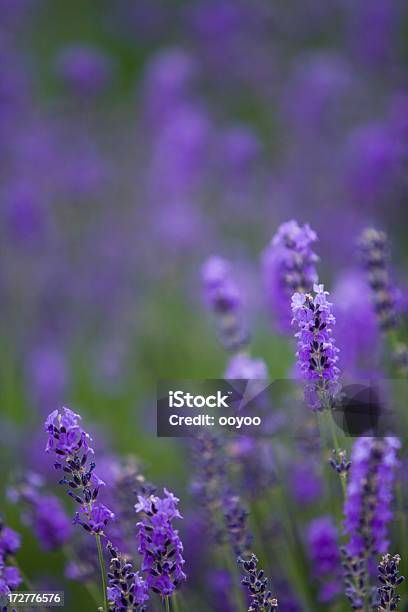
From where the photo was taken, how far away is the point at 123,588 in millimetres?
1419

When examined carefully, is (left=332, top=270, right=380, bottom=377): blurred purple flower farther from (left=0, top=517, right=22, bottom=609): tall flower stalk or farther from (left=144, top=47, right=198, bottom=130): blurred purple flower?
(left=144, top=47, right=198, bottom=130): blurred purple flower

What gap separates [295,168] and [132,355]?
78.2 inches

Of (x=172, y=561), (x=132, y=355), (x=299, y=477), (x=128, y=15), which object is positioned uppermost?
(x=128, y=15)

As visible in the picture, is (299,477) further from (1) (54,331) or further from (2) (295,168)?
(2) (295,168)

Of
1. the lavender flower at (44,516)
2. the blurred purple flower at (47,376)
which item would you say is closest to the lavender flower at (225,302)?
the lavender flower at (44,516)

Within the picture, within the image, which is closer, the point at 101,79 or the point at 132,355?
the point at 132,355

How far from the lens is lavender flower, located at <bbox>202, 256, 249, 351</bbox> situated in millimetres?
2273

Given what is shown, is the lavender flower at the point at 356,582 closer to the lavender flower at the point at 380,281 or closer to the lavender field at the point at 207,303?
the lavender field at the point at 207,303

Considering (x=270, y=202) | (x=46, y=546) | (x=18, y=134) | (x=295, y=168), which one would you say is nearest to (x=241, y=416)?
(x=46, y=546)

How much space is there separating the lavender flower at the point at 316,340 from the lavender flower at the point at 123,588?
484mm

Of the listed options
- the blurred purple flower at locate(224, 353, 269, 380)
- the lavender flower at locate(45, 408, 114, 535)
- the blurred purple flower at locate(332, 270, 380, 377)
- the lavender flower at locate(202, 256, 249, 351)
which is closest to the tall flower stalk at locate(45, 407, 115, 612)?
the lavender flower at locate(45, 408, 114, 535)

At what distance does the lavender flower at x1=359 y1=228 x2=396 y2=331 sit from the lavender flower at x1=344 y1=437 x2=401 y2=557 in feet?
1.80

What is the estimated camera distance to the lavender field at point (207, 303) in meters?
1.55

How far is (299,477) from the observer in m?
2.65
